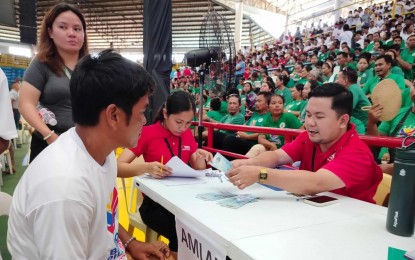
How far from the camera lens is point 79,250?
26.3 inches

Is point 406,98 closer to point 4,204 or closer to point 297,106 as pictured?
point 297,106

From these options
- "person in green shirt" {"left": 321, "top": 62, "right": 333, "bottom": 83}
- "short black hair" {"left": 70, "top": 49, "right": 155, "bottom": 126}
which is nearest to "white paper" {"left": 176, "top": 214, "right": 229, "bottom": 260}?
"short black hair" {"left": 70, "top": 49, "right": 155, "bottom": 126}

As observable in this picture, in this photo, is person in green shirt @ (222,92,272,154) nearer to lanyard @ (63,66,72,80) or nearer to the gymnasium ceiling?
lanyard @ (63,66,72,80)

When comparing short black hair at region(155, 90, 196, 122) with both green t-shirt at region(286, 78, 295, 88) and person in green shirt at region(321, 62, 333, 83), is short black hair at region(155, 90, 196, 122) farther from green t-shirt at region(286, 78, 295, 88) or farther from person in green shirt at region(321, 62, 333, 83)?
green t-shirt at region(286, 78, 295, 88)

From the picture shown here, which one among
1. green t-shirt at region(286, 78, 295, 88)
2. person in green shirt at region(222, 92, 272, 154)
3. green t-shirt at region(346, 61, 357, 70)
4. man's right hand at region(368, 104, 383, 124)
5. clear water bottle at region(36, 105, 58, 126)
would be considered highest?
green t-shirt at region(346, 61, 357, 70)

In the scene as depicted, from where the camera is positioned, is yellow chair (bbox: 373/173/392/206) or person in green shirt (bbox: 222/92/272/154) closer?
yellow chair (bbox: 373/173/392/206)

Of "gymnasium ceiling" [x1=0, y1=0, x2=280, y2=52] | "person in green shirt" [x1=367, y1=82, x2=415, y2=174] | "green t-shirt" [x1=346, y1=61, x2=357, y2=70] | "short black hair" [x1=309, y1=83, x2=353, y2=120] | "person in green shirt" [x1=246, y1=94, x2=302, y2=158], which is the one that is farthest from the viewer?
"gymnasium ceiling" [x1=0, y1=0, x2=280, y2=52]

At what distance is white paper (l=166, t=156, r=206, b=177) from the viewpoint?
1.58 meters

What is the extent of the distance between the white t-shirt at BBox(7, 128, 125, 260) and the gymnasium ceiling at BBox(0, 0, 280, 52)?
16.6 m

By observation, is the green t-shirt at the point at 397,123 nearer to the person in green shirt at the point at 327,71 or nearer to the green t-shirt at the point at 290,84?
the person in green shirt at the point at 327,71

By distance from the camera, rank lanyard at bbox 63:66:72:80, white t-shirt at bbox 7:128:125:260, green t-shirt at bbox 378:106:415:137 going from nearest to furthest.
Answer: white t-shirt at bbox 7:128:125:260
lanyard at bbox 63:66:72:80
green t-shirt at bbox 378:106:415:137

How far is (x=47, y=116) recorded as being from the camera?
163cm

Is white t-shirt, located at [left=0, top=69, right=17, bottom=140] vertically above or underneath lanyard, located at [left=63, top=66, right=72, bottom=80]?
underneath

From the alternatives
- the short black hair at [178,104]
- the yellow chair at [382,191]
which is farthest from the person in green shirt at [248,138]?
the yellow chair at [382,191]
